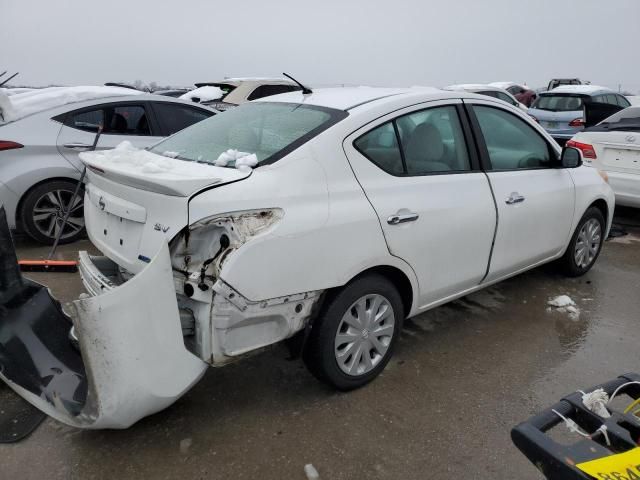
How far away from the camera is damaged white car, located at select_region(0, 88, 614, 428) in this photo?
2.15m

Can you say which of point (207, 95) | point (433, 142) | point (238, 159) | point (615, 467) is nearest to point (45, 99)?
point (238, 159)

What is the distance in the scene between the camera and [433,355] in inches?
130

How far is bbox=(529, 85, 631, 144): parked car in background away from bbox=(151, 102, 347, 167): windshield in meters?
8.81

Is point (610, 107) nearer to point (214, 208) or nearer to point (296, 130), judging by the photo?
point (296, 130)

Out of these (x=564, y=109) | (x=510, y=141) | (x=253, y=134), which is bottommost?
(x=564, y=109)

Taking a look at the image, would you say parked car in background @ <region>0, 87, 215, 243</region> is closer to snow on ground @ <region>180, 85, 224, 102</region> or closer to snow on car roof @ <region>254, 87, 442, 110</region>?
Result: snow on car roof @ <region>254, 87, 442, 110</region>

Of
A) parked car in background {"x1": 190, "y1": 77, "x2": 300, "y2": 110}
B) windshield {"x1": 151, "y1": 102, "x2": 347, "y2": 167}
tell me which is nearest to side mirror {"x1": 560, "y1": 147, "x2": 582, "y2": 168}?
windshield {"x1": 151, "y1": 102, "x2": 347, "y2": 167}

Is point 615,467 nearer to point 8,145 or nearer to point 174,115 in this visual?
point 8,145

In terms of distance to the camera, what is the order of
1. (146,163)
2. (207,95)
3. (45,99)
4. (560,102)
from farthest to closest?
(560,102)
(207,95)
(45,99)
(146,163)

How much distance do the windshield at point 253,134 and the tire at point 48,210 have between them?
7.93ft

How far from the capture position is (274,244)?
7.33 feet

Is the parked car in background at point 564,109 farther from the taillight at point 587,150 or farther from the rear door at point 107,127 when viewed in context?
the rear door at point 107,127

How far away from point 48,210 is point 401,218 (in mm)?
3929

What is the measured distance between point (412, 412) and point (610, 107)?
7.15 metres
